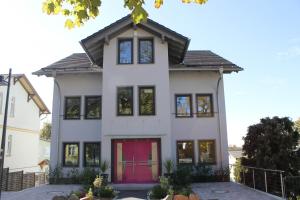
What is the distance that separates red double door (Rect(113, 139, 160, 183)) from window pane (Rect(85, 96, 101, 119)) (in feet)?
8.44

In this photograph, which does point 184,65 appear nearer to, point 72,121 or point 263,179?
point 72,121

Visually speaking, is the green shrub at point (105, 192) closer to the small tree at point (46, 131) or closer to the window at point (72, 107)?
the window at point (72, 107)

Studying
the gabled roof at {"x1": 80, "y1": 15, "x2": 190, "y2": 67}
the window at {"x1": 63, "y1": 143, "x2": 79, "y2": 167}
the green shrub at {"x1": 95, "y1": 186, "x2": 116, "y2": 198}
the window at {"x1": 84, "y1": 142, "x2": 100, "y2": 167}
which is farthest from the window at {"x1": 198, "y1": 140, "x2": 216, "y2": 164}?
the green shrub at {"x1": 95, "y1": 186, "x2": 116, "y2": 198}

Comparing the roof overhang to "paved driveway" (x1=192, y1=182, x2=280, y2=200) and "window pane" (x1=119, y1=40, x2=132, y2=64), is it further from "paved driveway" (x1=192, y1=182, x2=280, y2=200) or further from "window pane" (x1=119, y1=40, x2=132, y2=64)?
"paved driveway" (x1=192, y1=182, x2=280, y2=200)

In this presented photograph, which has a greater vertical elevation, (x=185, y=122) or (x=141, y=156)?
(x=185, y=122)

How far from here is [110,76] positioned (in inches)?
673

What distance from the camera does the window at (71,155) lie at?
18.1 metres

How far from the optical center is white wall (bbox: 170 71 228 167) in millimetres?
18094

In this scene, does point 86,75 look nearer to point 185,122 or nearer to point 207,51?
point 185,122

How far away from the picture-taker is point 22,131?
29.4 m

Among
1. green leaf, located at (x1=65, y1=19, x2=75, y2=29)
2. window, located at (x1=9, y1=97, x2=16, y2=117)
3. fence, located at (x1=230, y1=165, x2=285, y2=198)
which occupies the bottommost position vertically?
fence, located at (x1=230, y1=165, x2=285, y2=198)

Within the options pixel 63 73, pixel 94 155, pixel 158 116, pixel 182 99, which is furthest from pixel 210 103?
pixel 63 73

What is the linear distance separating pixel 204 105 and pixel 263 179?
233 inches

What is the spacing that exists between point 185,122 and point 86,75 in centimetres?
660
